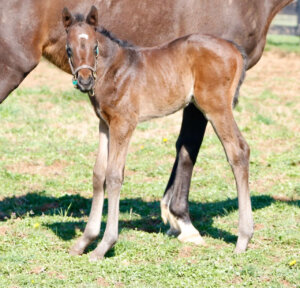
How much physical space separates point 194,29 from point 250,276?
221 centimetres

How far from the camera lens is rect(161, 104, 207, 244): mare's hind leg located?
221 inches

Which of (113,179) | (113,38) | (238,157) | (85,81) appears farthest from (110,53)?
(238,157)

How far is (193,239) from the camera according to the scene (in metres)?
5.31

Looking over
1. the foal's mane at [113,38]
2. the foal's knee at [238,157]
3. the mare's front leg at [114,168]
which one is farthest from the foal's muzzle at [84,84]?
the foal's knee at [238,157]

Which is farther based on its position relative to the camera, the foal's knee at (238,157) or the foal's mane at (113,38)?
the foal's knee at (238,157)

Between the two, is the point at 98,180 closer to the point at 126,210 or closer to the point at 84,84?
the point at 84,84

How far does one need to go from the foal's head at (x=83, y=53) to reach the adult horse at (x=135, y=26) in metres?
0.97

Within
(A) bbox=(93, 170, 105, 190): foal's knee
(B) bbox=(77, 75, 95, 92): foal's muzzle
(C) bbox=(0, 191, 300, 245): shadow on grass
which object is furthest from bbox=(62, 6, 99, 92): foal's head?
(C) bbox=(0, 191, 300, 245): shadow on grass

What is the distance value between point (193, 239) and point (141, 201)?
56.9 inches

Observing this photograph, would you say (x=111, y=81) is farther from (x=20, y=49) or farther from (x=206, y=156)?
(x=206, y=156)

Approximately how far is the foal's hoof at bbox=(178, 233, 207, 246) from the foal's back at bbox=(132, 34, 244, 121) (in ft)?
3.63

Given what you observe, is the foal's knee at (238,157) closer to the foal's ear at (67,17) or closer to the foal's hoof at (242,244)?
the foal's hoof at (242,244)

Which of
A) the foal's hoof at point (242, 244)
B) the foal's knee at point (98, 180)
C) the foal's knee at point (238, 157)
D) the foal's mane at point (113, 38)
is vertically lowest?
the foal's hoof at point (242, 244)

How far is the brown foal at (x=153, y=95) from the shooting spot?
4.70m
